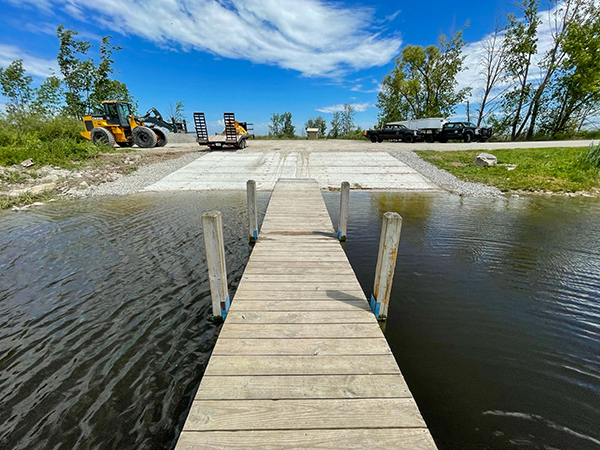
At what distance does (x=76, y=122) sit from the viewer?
19.2m

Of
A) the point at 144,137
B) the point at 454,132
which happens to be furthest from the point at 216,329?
the point at 454,132

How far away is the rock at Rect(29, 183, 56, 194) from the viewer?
9798 mm

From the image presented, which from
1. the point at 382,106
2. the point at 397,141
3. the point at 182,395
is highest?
the point at 382,106

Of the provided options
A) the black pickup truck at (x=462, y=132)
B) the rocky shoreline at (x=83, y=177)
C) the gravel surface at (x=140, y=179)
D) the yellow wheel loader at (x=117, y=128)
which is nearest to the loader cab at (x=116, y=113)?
the yellow wheel loader at (x=117, y=128)

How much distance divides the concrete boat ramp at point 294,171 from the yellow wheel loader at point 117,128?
526cm

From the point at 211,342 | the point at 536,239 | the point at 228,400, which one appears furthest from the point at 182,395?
the point at 536,239

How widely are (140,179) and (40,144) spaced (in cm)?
705

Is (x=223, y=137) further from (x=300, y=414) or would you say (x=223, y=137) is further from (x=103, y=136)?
(x=300, y=414)

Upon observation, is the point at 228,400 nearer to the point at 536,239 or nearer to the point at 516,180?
the point at 536,239

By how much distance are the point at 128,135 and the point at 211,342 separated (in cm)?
1973

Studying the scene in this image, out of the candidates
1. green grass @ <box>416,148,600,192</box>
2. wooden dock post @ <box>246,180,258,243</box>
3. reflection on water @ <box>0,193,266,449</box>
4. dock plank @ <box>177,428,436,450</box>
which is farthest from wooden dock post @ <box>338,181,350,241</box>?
green grass @ <box>416,148,600,192</box>

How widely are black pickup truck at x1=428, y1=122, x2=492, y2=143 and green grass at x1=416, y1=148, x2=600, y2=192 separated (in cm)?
585

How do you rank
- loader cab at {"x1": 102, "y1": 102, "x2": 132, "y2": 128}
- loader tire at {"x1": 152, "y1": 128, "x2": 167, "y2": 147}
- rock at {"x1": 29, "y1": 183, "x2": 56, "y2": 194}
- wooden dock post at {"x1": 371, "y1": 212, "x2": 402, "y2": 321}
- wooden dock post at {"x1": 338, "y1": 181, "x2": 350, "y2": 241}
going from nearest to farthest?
1. wooden dock post at {"x1": 371, "y1": 212, "x2": 402, "y2": 321}
2. wooden dock post at {"x1": 338, "y1": 181, "x2": 350, "y2": 241}
3. rock at {"x1": 29, "y1": 183, "x2": 56, "y2": 194}
4. loader cab at {"x1": 102, "y1": 102, "x2": 132, "y2": 128}
5. loader tire at {"x1": 152, "y1": 128, "x2": 167, "y2": 147}

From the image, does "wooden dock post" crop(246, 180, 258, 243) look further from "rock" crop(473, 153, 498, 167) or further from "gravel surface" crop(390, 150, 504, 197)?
"rock" crop(473, 153, 498, 167)
